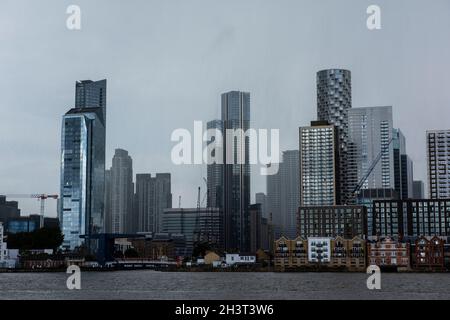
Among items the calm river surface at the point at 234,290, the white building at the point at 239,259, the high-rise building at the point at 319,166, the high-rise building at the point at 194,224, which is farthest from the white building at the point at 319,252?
the high-rise building at the point at 194,224

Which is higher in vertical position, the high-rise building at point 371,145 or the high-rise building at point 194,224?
the high-rise building at point 371,145

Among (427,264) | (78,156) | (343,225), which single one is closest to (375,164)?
(343,225)

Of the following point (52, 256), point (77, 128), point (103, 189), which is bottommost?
point (52, 256)

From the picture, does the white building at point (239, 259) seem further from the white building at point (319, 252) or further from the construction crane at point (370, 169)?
the construction crane at point (370, 169)

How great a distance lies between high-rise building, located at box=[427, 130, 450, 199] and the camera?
305 ft

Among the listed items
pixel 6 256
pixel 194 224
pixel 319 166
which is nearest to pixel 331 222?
pixel 319 166

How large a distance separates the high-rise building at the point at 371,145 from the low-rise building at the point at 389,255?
162ft

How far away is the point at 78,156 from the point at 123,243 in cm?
1876

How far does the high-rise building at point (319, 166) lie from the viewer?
85.8 metres

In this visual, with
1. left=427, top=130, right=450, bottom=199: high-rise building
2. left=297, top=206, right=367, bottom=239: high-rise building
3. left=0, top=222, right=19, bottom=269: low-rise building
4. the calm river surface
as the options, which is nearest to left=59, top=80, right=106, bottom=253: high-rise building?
left=0, top=222, right=19, bottom=269: low-rise building

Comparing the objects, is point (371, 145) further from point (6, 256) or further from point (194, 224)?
point (6, 256)

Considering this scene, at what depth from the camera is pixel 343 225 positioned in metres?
66.8

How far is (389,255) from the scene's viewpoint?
50562mm
